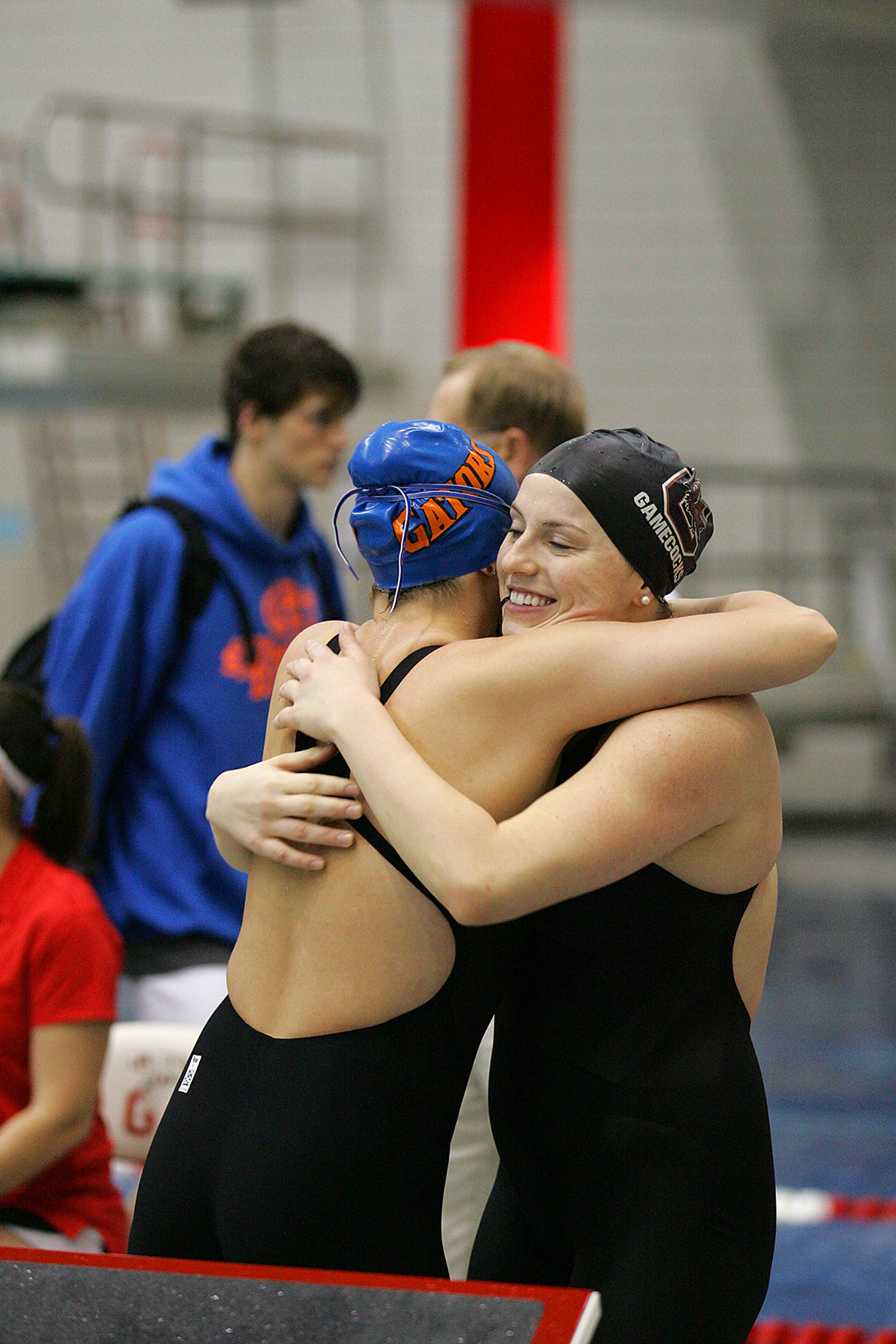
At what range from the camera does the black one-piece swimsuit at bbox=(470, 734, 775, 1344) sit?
152 cm

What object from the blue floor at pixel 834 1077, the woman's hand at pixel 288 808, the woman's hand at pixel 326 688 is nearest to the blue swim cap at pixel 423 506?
the woman's hand at pixel 326 688

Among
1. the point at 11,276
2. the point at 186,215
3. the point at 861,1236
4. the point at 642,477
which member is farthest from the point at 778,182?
the point at 642,477

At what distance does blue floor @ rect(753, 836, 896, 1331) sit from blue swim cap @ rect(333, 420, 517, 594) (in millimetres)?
2474

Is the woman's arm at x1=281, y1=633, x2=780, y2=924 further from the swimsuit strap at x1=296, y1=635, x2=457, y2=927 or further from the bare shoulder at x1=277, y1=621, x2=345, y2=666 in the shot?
the bare shoulder at x1=277, y1=621, x2=345, y2=666

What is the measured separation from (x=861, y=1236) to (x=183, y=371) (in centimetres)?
773

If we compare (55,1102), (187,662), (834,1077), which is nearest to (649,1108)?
(55,1102)

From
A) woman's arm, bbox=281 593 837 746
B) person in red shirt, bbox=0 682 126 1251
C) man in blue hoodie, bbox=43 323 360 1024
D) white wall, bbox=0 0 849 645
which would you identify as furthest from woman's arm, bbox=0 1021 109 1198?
white wall, bbox=0 0 849 645

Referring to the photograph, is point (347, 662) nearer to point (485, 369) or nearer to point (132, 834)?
point (485, 369)

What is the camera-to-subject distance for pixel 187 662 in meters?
3.35

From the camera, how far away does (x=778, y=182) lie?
432 inches

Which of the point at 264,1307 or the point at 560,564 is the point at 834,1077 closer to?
the point at 560,564

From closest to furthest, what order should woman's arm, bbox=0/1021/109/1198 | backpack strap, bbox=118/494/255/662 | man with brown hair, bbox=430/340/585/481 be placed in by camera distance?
woman's arm, bbox=0/1021/109/1198
man with brown hair, bbox=430/340/585/481
backpack strap, bbox=118/494/255/662

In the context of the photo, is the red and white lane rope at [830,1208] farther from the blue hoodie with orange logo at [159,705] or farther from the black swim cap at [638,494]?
the black swim cap at [638,494]

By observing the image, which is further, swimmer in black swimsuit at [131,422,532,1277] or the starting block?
swimmer in black swimsuit at [131,422,532,1277]
